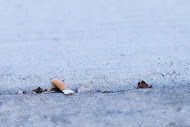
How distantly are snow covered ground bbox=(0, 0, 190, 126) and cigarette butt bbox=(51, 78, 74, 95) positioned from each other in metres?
0.09

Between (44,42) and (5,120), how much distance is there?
138 cm

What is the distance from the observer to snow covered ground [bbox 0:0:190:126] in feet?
10.3

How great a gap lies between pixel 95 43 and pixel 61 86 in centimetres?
91

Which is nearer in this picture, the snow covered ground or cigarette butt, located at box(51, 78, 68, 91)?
cigarette butt, located at box(51, 78, 68, 91)

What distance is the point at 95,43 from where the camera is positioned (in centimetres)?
375

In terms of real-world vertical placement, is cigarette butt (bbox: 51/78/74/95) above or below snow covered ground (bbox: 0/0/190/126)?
below

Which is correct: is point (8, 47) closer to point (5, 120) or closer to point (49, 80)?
point (49, 80)

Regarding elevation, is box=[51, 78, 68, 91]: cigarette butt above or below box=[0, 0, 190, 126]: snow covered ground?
below

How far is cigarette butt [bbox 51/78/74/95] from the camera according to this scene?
2.92 metres

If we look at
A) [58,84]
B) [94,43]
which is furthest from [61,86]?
[94,43]

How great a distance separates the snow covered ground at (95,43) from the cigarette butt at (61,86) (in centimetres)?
9

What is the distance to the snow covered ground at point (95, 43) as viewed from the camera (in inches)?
124

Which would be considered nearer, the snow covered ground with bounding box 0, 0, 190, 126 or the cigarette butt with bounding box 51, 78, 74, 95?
the cigarette butt with bounding box 51, 78, 74, 95

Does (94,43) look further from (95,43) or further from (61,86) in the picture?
(61,86)
